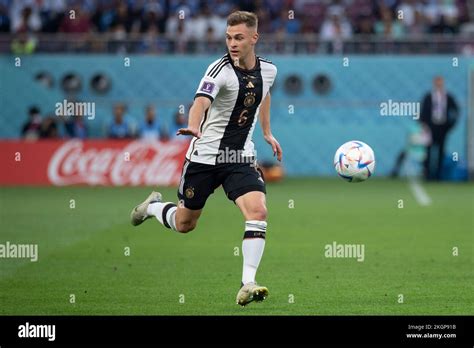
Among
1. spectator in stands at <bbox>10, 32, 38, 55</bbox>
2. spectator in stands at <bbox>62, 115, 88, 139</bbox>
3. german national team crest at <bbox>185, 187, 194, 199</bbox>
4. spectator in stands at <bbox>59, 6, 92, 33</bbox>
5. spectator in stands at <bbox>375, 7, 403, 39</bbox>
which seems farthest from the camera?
spectator in stands at <bbox>59, 6, 92, 33</bbox>

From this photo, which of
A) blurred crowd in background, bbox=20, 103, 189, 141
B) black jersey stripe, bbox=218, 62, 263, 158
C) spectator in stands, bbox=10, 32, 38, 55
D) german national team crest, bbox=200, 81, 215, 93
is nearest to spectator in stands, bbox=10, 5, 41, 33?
spectator in stands, bbox=10, 32, 38, 55

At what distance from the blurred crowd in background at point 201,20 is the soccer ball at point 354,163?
20002 millimetres

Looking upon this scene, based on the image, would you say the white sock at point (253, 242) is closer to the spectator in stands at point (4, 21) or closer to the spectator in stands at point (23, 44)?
the spectator in stands at point (23, 44)

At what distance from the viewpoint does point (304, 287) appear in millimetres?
11586

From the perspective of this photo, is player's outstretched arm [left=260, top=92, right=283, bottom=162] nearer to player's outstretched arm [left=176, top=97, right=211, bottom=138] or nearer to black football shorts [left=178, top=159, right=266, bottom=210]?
black football shorts [left=178, top=159, right=266, bottom=210]

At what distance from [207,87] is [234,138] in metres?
0.74

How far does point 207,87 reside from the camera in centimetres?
1033

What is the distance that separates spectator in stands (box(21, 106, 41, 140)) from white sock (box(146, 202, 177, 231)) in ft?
57.8

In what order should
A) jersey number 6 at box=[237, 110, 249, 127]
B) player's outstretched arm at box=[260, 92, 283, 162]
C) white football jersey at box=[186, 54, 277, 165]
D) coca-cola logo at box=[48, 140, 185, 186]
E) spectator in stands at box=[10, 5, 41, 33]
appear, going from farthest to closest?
spectator in stands at box=[10, 5, 41, 33] → coca-cola logo at box=[48, 140, 185, 186] → player's outstretched arm at box=[260, 92, 283, 162] → jersey number 6 at box=[237, 110, 249, 127] → white football jersey at box=[186, 54, 277, 165]

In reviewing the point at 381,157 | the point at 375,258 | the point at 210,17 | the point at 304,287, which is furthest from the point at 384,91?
the point at 304,287

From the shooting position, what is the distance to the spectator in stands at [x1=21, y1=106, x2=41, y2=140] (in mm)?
29522

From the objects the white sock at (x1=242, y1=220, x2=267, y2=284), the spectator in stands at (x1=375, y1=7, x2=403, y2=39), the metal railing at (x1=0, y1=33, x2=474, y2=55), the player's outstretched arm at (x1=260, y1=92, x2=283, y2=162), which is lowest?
the white sock at (x1=242, y1=220, x2=267, y2=284)

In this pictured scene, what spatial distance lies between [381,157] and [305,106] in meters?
2.72

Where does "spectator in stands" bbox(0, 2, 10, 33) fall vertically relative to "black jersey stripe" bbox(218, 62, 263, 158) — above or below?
above
